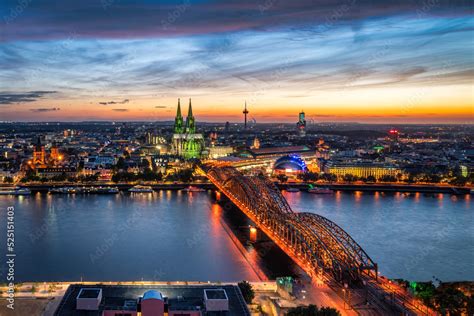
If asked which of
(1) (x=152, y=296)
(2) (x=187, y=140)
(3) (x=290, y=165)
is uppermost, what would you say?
(2) (x=187, y=140)

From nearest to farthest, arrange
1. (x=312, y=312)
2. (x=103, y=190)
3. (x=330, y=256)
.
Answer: (x=312, y=312) → (x=330, y=256) → (x=103, y=190)

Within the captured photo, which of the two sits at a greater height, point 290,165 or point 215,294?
point 215,294

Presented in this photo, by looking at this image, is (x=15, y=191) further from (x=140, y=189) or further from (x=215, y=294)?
(x=215, y=294)

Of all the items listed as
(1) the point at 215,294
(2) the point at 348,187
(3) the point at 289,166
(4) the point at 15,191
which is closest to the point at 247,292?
(1) the point at 215,294

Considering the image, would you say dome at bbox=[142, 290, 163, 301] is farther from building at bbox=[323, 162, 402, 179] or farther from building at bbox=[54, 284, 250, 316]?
building at bbox=[323, 162, 402, 179]

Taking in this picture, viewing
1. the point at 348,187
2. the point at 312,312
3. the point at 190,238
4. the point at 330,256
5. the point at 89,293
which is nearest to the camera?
the point at 312,312

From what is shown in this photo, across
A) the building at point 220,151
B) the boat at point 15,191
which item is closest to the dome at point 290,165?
the building at point 220,151

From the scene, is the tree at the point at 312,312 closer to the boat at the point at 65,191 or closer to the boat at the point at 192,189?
the boat at the point at 192,189
